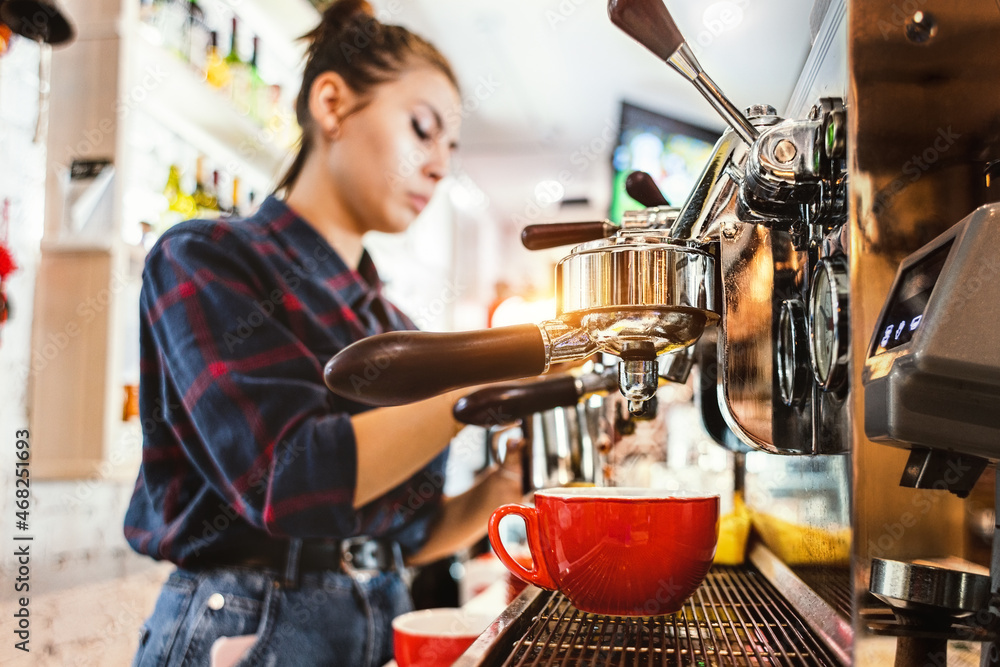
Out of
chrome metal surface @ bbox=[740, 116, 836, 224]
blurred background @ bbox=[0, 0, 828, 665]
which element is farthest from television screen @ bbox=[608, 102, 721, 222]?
chrome metal surface @ bbox=[740, 116, 836, 224]

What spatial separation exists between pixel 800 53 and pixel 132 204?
204 cm

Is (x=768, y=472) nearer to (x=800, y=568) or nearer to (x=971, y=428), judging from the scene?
(x=800, y=568)

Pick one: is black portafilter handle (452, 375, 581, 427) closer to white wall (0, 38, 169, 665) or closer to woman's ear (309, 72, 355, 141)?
woman's ear (309, 72, 355, 141)

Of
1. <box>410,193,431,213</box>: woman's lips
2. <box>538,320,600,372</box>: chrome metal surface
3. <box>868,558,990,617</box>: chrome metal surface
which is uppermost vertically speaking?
<box>410,193,431,213</box>: woman's lips

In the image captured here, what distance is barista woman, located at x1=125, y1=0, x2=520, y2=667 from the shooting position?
2.78 feet

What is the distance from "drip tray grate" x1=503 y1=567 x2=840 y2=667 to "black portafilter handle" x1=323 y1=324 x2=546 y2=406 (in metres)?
0.16

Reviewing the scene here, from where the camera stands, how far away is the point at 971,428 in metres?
0.31

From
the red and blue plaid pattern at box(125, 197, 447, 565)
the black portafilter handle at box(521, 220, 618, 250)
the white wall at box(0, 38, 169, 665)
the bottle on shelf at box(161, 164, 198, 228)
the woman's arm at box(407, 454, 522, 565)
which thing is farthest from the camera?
the bottle on shelf at box(161, 164, 198, 228)

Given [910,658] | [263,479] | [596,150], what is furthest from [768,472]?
[596,150]

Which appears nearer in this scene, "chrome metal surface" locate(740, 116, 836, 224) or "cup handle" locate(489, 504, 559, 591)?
"chrome metal surface" locate(740, 116, 836, 224)

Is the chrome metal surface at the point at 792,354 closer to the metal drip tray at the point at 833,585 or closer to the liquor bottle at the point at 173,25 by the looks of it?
the metal drip tray at the point at 833,585

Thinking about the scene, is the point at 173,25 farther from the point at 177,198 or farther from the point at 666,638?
the point at 666,638

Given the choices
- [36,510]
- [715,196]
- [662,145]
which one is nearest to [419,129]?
[715,196]

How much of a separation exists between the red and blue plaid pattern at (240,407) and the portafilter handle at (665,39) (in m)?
0.56
